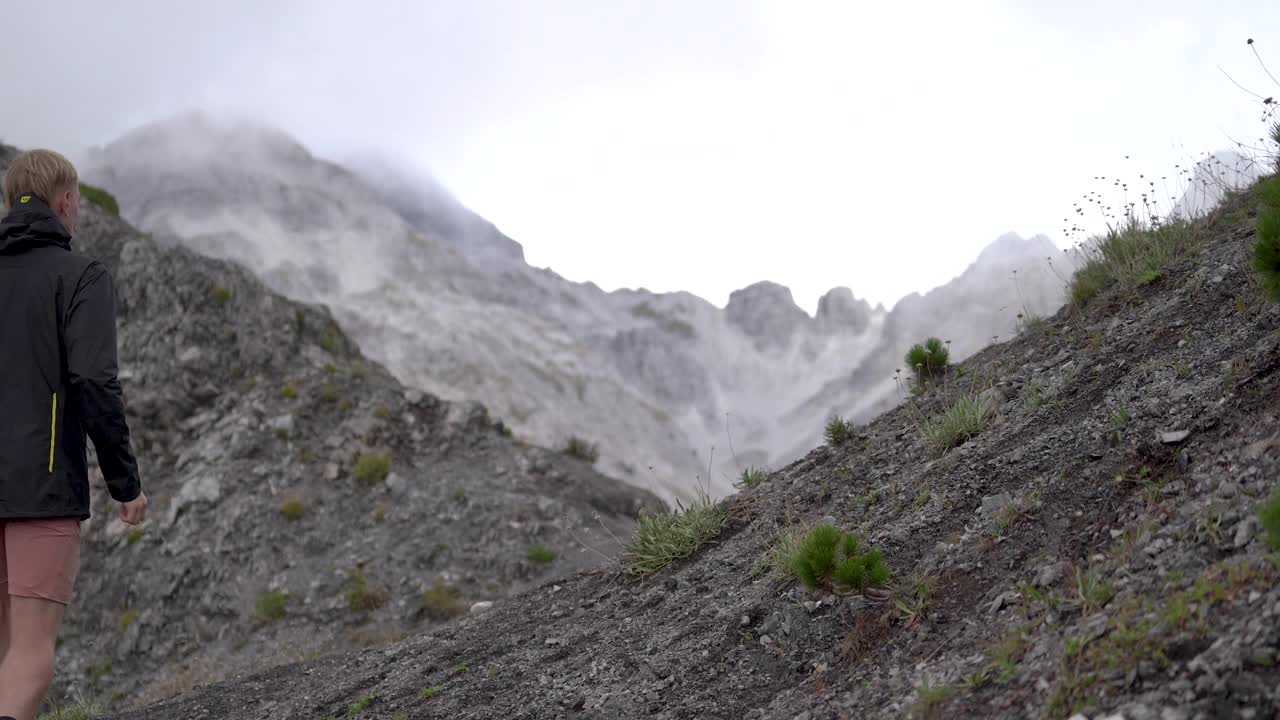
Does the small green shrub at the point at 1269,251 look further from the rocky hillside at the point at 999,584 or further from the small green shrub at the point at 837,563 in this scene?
the small green shrub at the point at 837,563

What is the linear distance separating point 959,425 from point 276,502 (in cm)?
1380

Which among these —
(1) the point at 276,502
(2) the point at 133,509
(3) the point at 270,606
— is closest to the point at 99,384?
(2) the point at 133,509

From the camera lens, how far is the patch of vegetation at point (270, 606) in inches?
563

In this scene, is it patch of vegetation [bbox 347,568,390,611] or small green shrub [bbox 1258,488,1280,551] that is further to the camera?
patch of vegetation [bbox 347,568,390,611]

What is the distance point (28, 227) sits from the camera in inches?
171

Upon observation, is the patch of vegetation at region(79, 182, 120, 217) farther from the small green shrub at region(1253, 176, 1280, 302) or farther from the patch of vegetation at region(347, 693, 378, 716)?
the small green shrub at region(1253, 176, 1280, 302)

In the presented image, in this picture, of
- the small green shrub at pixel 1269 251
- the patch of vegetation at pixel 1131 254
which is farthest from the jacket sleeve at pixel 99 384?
the patch of vegetation at pixel 1131 254

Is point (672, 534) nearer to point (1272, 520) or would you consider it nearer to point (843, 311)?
point (1272, 520)

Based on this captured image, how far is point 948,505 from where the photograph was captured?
572cm

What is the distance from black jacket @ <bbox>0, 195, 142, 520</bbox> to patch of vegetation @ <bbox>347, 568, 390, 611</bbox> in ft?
34.4

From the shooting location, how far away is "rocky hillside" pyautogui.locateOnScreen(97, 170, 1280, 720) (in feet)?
11.1

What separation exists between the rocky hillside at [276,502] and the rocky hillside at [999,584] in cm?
546

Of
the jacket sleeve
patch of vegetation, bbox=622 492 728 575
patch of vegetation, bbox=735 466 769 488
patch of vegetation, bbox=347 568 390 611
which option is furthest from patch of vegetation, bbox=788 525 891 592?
patch of vegetation, bbox=347 568 390 611

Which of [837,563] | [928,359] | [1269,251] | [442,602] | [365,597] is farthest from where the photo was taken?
[365,597]
